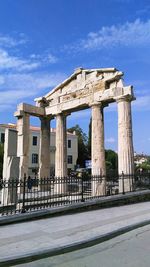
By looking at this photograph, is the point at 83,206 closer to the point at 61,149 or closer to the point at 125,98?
the point at 125,98

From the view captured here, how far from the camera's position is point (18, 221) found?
9.27 m

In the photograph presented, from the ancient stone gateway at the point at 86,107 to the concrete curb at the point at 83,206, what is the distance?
1.06 metres

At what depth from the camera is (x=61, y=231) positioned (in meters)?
8.20

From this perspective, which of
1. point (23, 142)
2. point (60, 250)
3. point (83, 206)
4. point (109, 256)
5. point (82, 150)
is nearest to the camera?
point (109, 256)

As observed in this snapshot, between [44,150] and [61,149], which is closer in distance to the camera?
[61,149]

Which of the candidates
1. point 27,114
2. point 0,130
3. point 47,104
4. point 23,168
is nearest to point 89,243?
point 23,168

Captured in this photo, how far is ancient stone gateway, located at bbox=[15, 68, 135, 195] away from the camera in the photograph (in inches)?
653

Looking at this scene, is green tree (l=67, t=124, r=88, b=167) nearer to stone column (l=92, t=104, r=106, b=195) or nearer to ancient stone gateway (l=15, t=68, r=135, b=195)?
ancient stone gateway (l=15, t=68, r=135, b=195)

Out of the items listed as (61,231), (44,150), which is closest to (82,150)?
(44,150)

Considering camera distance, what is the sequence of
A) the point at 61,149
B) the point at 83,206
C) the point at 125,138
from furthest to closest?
the point at 61,149 → the point at 125,138 → the point at 83,206

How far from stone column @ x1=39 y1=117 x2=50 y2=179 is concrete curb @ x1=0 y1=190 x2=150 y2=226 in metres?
9.00

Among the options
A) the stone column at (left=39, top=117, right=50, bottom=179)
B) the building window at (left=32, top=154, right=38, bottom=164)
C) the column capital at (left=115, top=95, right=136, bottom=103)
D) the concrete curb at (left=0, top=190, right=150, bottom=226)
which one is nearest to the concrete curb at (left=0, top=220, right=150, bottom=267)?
the concrete curb at (left=0, top=190, right=150, bottom=226)

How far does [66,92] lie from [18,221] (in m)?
13.2

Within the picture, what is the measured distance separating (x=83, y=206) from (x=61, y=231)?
3.42 meters
